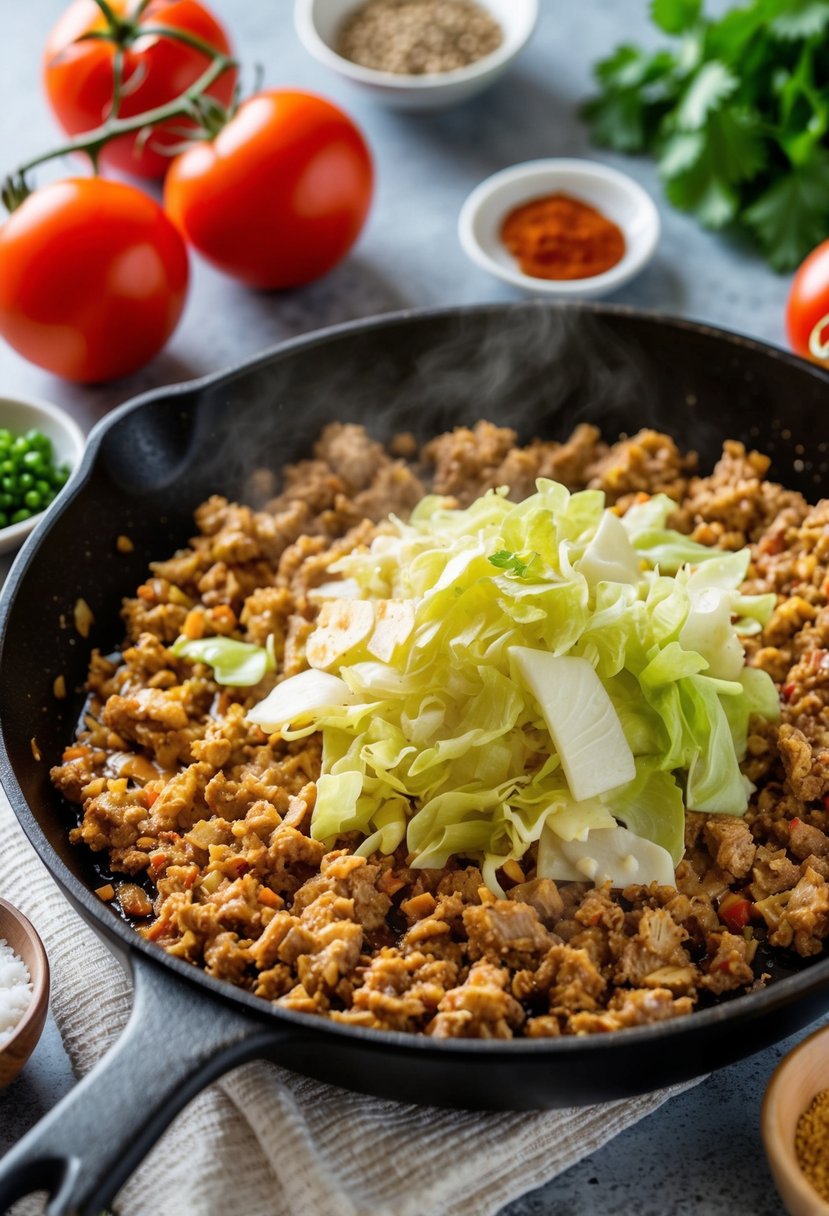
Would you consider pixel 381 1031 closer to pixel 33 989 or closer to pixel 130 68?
pixel 33 989

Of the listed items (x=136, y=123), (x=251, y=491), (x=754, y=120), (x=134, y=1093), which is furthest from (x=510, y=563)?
(x=754, y=120)

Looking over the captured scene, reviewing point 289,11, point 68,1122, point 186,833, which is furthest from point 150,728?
point 289,11

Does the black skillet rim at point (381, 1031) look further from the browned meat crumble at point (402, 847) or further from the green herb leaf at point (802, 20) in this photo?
the green herb leaf at point (802, 20)

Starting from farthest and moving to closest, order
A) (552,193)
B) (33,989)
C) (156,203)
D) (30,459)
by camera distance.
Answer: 1. (552,193)
2. (156,203)
3. (30,459)
4. (33,989)

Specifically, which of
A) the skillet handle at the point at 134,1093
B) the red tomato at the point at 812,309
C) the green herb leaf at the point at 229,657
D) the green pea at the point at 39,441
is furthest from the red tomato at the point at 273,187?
the skillet handle at the point at 134,1093

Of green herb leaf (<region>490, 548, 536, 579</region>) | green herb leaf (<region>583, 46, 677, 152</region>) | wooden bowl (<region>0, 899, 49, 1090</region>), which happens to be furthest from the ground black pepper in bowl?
wooden bowl (<region>0, 899, 49, 1090</region>)
